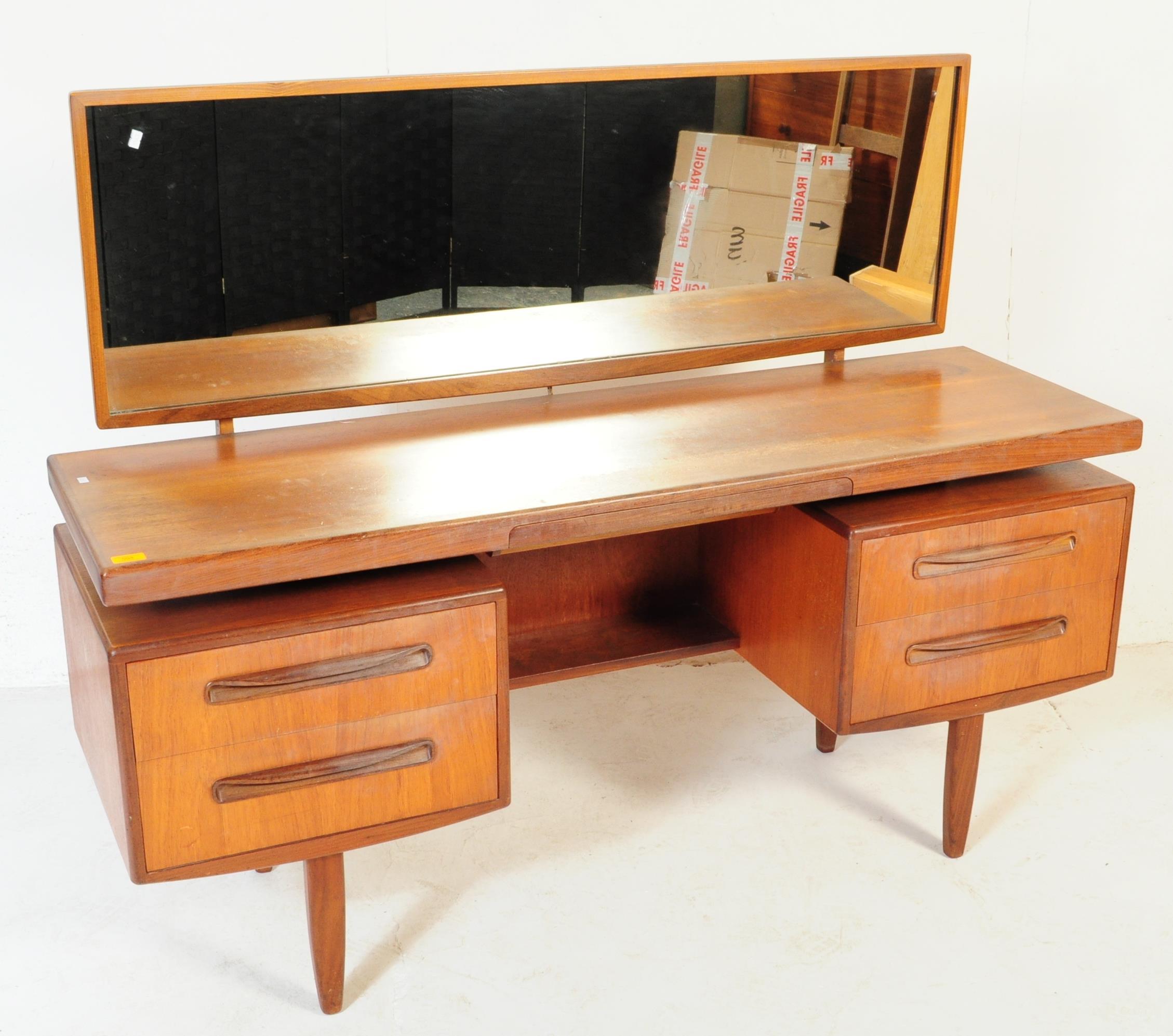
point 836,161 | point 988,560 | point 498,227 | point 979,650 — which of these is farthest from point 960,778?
point 498,227

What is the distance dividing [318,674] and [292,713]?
2.1 inches

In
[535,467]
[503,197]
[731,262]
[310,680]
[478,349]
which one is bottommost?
[310,680]

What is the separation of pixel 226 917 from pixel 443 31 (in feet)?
4.57

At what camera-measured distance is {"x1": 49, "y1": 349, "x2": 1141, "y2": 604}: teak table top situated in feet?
5.17

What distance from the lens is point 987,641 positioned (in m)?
1.95

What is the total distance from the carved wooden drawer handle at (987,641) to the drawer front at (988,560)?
51mm

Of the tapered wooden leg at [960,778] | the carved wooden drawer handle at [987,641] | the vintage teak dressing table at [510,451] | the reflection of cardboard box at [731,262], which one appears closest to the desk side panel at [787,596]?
the vintage teak dressing table at [510,451]

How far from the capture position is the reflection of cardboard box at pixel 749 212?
207 centimetres

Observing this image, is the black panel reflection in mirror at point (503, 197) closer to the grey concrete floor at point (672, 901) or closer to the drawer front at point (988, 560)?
the drawer front at point (988, 560)

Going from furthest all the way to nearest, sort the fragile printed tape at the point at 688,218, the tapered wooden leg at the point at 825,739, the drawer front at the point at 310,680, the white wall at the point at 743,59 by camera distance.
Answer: the tapered wooden leg at the point at 825,739, the white wall at the point at 743,59, the fragile printed tape at the point at 688,218, the drawer front at the point at 310,680

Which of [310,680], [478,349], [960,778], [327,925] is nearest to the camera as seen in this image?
[310,680]

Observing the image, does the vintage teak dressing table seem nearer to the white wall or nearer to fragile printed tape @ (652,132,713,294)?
fragile printed tape @ (652,132,713,294)

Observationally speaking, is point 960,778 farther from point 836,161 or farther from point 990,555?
point 836,161

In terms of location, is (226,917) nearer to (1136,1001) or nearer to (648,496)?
(648,496)
